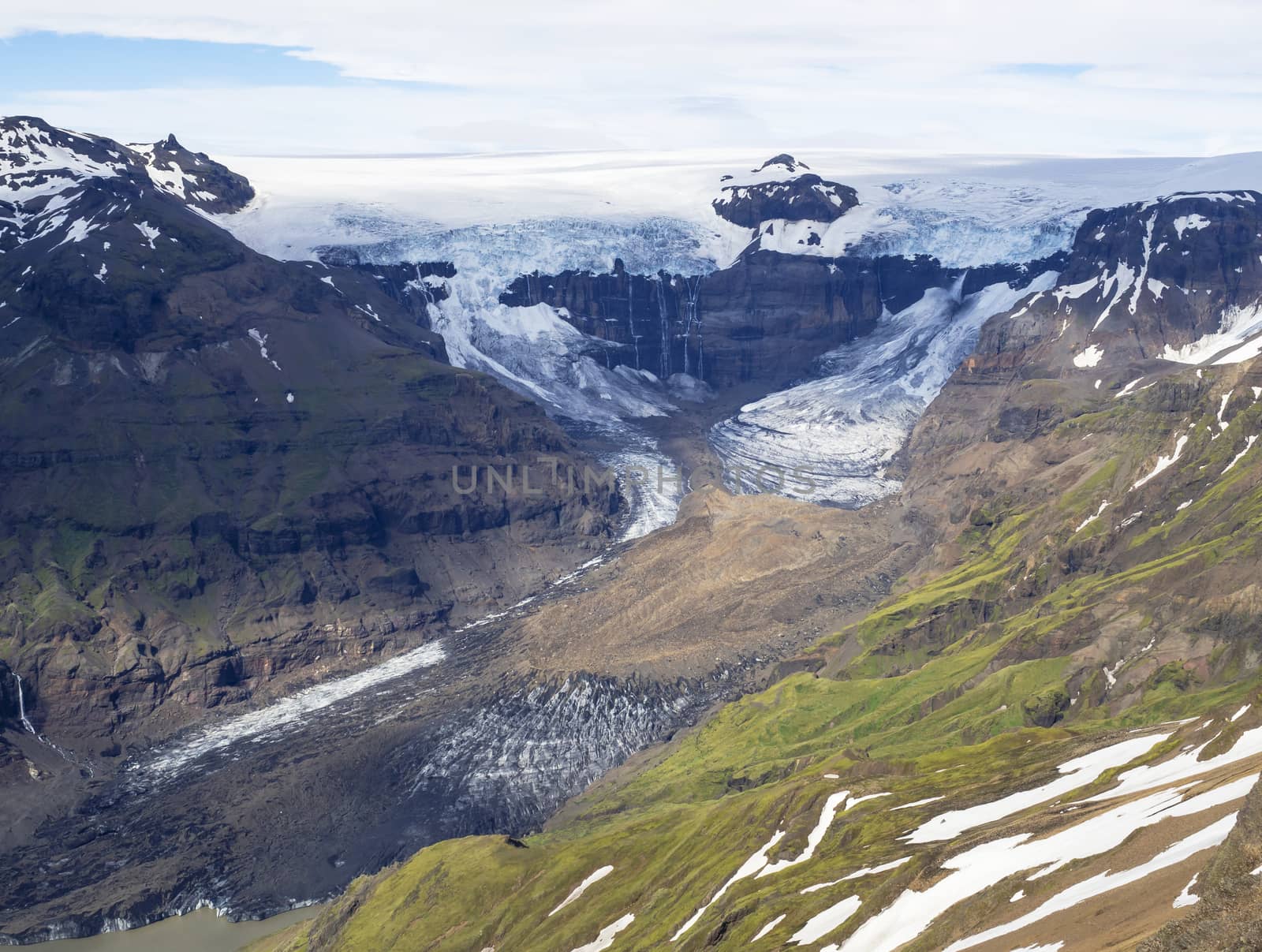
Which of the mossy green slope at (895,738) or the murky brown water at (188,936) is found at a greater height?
the mossy green slope at (895,738)

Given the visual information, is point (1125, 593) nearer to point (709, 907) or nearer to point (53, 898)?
point (709, 907)

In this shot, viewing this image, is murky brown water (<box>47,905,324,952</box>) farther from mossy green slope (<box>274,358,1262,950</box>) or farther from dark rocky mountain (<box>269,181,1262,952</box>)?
mossy green slope (<box>274,358,1262,950</box>)

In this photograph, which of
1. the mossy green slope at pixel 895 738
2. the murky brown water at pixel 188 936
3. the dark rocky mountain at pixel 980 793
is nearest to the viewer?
the dark rocky mountain at pixel 980 793

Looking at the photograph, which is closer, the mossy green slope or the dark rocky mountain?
the dark rocky mountain

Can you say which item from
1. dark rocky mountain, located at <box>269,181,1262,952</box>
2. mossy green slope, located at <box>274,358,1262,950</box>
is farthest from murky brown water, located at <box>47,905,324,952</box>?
mossy green slope, located at <box>274,358,1262,950</box>

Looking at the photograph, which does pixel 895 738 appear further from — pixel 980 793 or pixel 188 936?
pixel 188 936

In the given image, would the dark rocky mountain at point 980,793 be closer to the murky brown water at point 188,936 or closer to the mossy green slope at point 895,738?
the mossy green slope at point 895,738

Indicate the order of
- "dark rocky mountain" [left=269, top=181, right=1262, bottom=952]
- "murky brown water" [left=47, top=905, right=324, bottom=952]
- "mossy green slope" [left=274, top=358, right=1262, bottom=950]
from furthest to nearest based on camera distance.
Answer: "murky brown water" [left=47, top=905, right=324, bottom=952] → "mossy green slope" [left=274, top=358, right=1262, bottom=950] → "dark rocky mountain" [left=269, top=181, right=1262, bottom=952]

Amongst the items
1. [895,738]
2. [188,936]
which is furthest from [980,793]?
[188,936]

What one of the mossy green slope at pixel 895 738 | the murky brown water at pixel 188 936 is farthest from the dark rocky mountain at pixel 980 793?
the murky brown water at pixel 188 936
